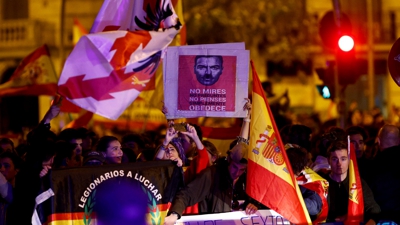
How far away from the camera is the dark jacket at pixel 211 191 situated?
6.53 meters

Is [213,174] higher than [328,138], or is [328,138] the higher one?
[328,138]

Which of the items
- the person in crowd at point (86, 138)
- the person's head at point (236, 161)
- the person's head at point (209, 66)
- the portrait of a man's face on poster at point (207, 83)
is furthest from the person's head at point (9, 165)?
the person's head at point (236, 161)

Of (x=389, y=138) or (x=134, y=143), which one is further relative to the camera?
(x=134, y=143)

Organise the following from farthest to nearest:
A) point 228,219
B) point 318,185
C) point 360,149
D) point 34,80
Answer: point 34,80 → point 360,149 → point 318,185 → point 228,219

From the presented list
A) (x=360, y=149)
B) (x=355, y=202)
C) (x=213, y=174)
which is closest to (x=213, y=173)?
(x=213, y=174)

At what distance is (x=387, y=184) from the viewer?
7367 millimetres

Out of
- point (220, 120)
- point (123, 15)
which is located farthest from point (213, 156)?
point (220, 120)

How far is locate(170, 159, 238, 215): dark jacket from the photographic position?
6527 mm

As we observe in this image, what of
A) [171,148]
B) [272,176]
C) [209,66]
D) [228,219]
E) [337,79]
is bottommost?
[228,219]

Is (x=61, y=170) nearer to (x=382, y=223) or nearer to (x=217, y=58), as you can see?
(x=217, y=58)

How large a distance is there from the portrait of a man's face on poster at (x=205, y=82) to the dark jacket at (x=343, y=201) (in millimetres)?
1094

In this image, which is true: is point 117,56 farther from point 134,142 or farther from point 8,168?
point 8,168

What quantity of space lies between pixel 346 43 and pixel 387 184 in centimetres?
558

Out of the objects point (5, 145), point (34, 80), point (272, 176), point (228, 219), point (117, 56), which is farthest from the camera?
point (34, 80)
